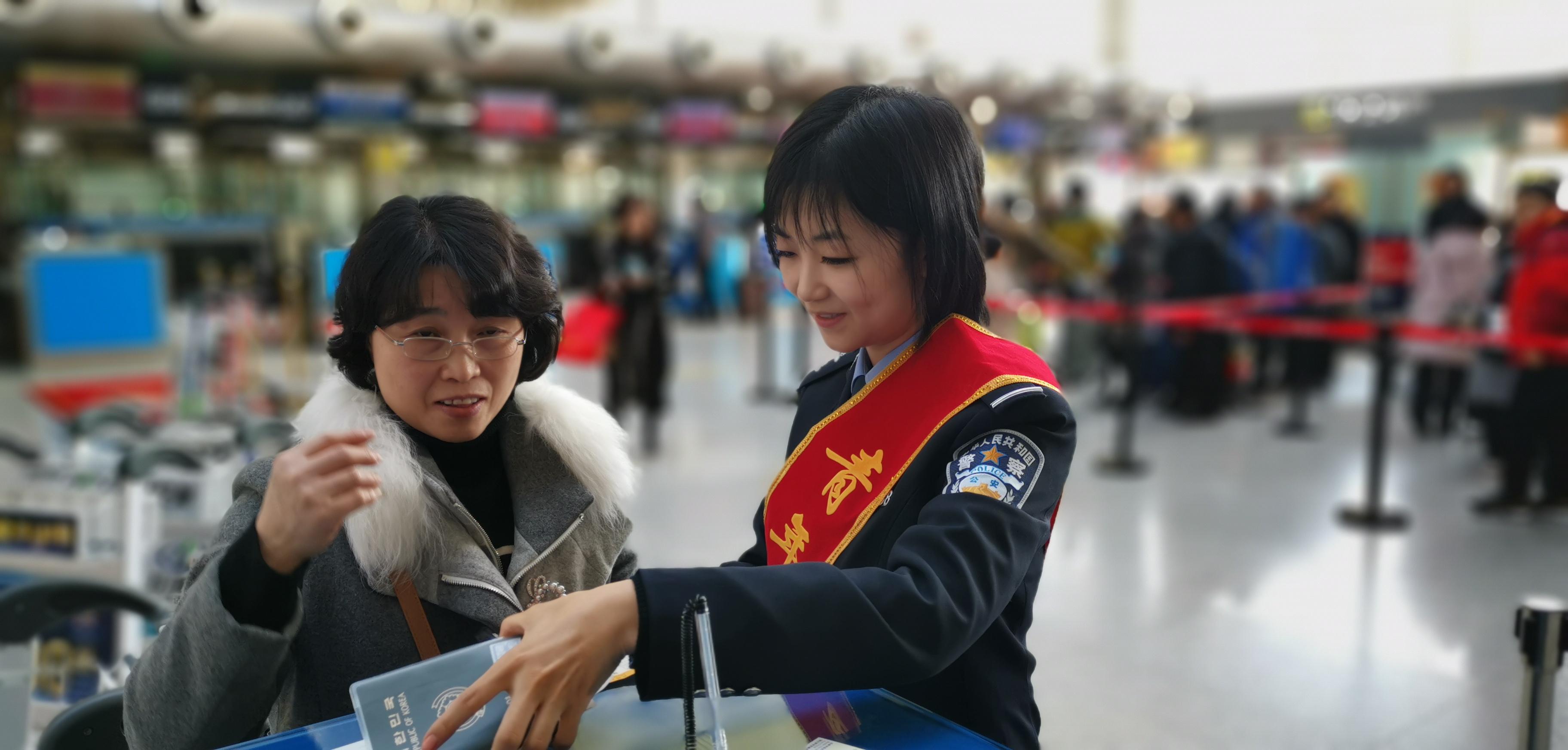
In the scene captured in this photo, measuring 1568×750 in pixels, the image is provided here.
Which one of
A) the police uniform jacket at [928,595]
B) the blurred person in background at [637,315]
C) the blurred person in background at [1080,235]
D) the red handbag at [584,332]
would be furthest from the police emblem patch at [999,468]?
the blurred person in background at [1080,235]

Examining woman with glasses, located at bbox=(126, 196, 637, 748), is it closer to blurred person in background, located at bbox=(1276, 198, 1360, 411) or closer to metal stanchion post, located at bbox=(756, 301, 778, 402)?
metal stanchion post, located at bbox=(756, 301, 778, 402)

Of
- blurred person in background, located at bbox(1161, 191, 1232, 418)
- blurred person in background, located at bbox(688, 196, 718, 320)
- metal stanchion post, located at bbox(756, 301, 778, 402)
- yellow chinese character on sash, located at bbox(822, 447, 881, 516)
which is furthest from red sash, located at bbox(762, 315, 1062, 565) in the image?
blurred person in background, located at bbox(688, 196, 718, 320)

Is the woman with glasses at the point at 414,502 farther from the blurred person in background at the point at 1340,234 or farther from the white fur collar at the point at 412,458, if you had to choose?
the blurred person in background at the point at 1340,234

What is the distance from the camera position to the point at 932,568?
929 mm

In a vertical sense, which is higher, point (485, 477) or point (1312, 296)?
point (485, 477)

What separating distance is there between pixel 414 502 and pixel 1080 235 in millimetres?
10343

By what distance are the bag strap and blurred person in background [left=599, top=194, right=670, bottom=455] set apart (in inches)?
226

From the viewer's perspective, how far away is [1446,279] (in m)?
7.82

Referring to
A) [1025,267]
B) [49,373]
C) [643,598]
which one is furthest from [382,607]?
[49,373]

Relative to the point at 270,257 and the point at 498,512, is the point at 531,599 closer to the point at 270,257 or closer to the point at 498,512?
the point at 498,512

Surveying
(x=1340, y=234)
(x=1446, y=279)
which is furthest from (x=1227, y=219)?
(x=1446, y=279)

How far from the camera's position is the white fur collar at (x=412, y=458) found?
1.17m

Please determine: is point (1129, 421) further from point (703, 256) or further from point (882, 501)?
point (703, 256)

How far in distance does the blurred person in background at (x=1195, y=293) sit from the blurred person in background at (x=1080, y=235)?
59.6 inches
